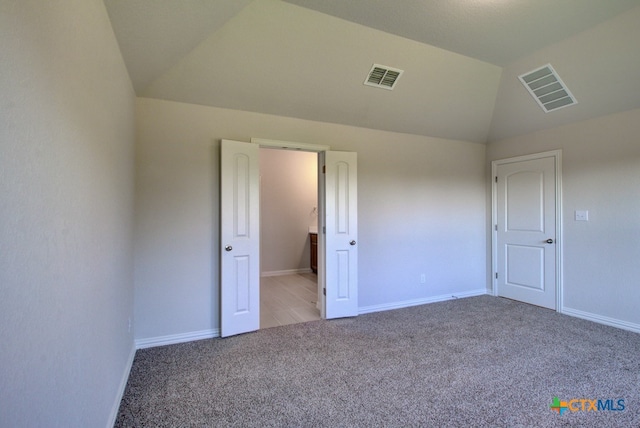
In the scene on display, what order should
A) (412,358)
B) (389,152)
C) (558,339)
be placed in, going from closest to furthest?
(412,358) → (558,339) → (389,152)

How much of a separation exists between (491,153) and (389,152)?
6.07ft

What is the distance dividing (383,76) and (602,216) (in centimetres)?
306

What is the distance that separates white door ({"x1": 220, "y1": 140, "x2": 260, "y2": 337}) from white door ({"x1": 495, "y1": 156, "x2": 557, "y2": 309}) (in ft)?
12.1

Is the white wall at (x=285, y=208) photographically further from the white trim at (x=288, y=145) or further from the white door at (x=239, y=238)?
the white door at (x=239, y=238)

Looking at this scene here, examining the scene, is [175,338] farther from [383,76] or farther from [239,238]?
[383,76]

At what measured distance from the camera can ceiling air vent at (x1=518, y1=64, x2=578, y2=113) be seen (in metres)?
3.35

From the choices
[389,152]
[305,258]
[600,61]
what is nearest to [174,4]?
[389,152]

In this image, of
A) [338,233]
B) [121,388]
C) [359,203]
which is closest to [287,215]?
[359,203]

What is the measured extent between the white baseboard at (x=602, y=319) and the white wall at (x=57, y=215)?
4.83m

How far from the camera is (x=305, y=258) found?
6.73 m

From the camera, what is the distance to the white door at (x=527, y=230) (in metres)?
4.04

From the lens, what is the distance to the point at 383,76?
3.26 meters

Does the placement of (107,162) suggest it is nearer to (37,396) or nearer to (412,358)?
(37,396)

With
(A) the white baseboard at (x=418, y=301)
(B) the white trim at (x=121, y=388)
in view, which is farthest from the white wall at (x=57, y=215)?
(A) the white baseboard at (x=418, y=301)
